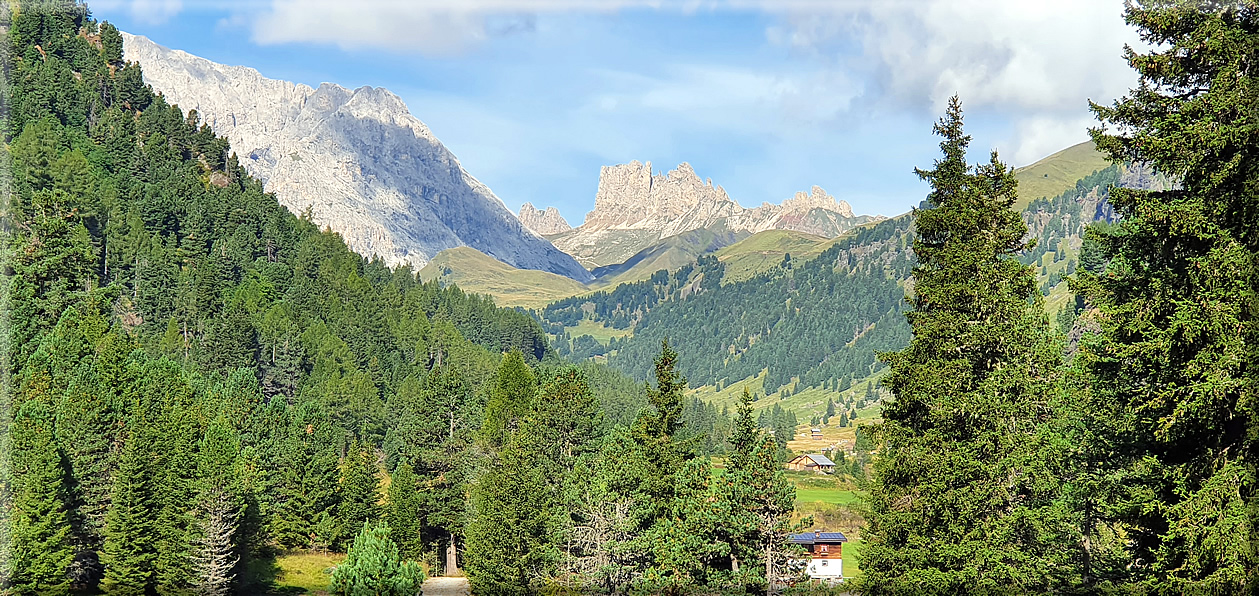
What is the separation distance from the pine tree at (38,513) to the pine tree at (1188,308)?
6157cm

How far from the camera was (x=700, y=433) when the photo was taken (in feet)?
186

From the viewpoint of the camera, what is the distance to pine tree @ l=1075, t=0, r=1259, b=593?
71.0 feet

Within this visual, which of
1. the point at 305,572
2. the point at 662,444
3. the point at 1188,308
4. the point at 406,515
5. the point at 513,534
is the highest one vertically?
the point at 1188,308

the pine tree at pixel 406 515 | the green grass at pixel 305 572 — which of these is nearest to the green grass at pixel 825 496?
the pine tree at pixel 406 515

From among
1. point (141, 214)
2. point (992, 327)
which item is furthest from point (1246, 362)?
point (141, 214)

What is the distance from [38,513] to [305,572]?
33464mm

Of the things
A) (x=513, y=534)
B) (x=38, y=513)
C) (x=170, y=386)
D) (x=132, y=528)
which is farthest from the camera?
(x=170, y=386)

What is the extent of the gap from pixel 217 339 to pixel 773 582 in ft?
395

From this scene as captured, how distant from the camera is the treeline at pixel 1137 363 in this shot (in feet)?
71.6

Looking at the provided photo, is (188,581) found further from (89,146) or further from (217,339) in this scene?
(89,146)

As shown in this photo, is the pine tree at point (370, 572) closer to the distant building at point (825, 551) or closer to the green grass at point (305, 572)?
the green grass at point (305, 572)

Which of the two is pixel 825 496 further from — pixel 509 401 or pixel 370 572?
pixel 370 572

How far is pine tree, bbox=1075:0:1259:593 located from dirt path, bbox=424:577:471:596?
236 ft

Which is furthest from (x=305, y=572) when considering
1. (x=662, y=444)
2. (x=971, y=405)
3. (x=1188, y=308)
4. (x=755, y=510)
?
(x=1188, y=308)
